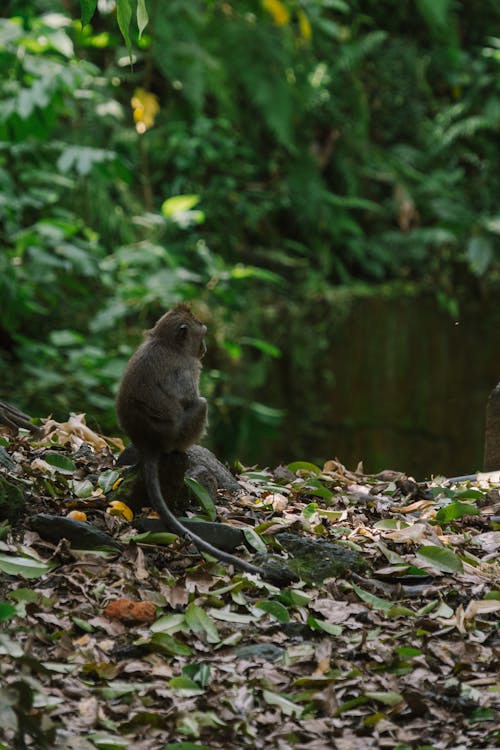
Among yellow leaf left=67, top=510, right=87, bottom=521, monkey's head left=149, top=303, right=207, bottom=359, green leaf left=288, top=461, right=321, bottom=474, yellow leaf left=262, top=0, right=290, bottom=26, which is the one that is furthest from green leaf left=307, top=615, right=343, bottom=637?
yellow leaf left=262, top=0, right=290, bottom=26

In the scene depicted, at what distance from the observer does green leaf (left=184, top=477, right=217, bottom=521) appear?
3707 mm

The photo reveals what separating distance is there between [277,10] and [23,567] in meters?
8.79

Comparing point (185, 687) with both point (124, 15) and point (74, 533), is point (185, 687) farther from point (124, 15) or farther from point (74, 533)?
point (124, 15)

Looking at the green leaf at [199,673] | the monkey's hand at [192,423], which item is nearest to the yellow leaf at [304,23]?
the monkey's hand at [192,423]

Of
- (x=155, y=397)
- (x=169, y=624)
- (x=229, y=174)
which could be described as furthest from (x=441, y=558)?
(x=229, y=174)

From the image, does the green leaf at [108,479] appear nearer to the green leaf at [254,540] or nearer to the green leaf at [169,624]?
the green leaf at [254,540]

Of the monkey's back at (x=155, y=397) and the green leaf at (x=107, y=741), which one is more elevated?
the monkey's back at (x=155, y=397)

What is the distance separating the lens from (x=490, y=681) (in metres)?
2.91

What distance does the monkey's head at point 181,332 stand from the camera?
3838mm

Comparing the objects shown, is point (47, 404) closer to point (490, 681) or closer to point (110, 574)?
point (110, 574)

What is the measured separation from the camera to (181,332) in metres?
3.86

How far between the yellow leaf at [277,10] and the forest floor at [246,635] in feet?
25.9

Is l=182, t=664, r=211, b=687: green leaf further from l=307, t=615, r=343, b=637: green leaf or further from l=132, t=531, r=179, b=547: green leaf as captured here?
l=132, t=531, r=179, b=547: green leaf

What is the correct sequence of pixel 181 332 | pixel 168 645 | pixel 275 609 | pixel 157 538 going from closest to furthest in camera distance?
pixel 168 645
pixel 275 609
pixel 157 538
pixel 181 332
